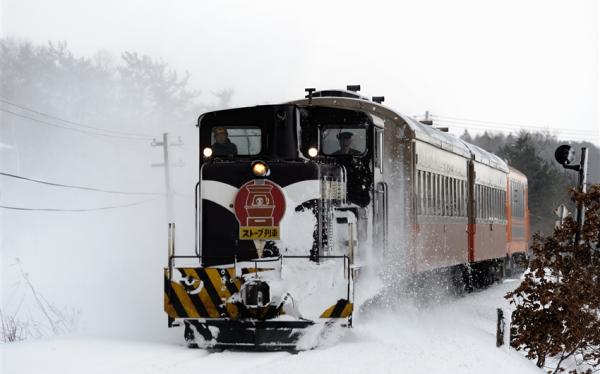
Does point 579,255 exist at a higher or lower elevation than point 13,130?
lower

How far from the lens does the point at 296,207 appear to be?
11164 millimetres

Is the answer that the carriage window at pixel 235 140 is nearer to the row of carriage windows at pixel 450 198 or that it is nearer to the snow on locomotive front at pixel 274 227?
the snow on locomotive front at pixel 274 227

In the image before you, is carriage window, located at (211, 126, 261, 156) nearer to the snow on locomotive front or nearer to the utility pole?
the snow on locomotive front

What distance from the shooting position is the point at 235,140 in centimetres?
1162

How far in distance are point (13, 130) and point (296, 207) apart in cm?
5458

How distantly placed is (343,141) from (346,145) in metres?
0.07

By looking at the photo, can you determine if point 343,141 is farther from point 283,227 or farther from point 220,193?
point 220,193

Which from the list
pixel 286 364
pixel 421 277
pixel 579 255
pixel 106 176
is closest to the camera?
pixel 286 364

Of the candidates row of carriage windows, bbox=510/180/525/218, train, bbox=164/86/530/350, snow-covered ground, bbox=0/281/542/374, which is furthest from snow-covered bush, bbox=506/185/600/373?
row of carriage windows, bbox=510/180/525/218

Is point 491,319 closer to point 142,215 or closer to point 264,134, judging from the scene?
point 264,134

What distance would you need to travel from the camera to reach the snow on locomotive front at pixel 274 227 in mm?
10539

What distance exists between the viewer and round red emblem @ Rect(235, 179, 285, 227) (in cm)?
1107

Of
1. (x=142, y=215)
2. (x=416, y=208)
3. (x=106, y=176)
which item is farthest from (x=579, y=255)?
(x=106, y=176)

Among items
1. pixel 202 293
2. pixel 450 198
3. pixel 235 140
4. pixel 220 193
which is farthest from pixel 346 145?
pixel 450 198
